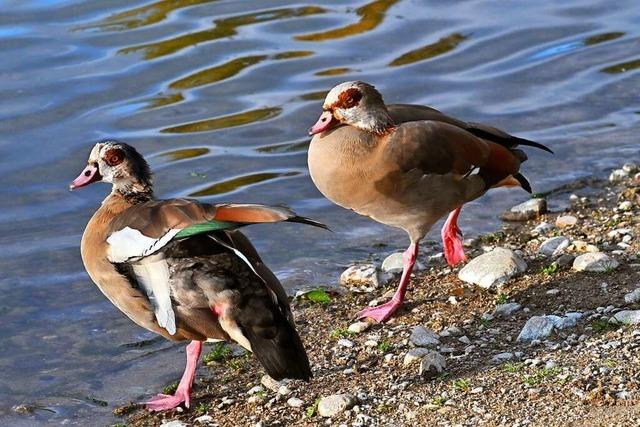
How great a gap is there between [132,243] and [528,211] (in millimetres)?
4248

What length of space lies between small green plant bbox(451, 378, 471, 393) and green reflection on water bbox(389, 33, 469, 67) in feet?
24.2

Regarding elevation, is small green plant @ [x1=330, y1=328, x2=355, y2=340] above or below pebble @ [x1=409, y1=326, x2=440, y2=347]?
below

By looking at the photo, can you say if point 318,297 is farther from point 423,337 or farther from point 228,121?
point 228,121

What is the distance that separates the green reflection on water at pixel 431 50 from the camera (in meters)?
13.2

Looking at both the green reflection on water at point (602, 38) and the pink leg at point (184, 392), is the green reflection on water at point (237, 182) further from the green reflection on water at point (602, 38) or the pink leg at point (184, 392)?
the green reflection on water at point (602, 38)

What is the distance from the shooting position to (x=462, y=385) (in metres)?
5.99

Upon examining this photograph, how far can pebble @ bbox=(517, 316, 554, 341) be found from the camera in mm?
6605

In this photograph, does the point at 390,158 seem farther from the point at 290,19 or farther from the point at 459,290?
the point at 290,19

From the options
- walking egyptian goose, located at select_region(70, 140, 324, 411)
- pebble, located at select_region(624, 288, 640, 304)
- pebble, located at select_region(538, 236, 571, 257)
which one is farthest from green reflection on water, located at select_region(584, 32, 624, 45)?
walking egyptian goose, located at select_region(70, 140, 324, 411)

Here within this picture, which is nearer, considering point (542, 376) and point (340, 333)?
point (542, 376)

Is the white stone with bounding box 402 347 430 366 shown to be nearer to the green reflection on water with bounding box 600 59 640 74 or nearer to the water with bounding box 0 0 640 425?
the water with bounding box 0 0 640 425

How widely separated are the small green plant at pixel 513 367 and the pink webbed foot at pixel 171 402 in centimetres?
177

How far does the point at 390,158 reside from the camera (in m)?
7.48

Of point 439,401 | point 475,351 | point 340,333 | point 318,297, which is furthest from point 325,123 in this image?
point 439,401
